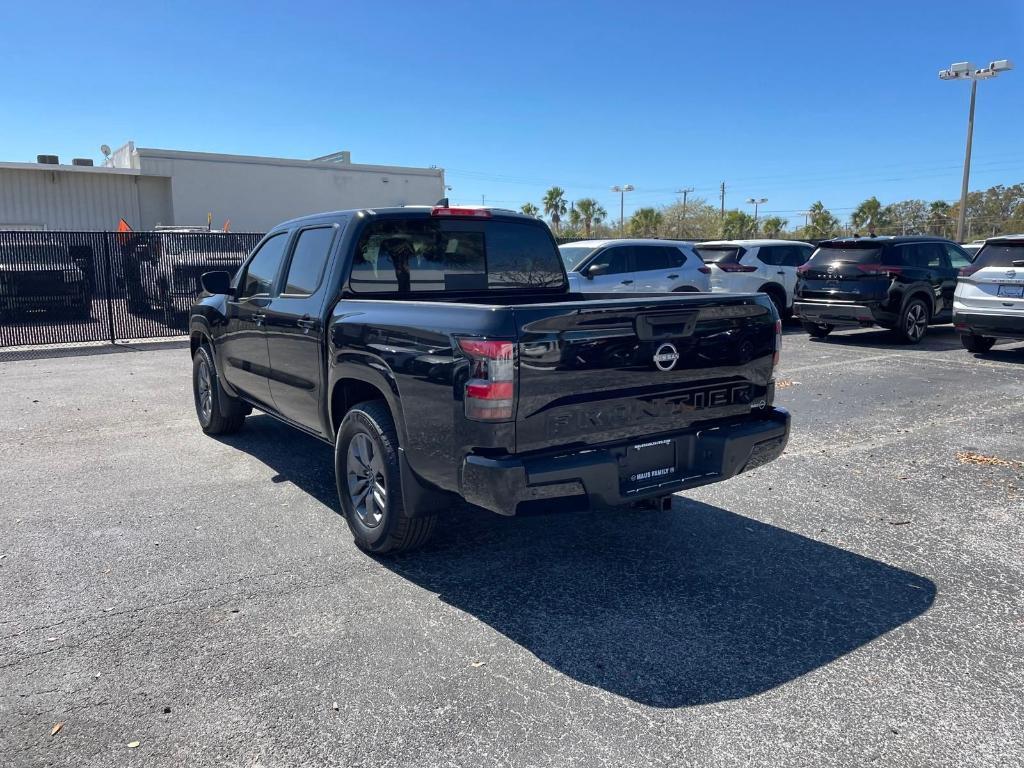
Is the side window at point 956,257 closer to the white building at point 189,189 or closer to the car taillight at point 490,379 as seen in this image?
the car taillight at point 490,379

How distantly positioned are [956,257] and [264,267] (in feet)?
42.1

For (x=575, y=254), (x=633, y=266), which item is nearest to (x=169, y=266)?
(x=575, y=254)

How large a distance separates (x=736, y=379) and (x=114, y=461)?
499 cm

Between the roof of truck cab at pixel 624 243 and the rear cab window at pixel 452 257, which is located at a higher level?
the roof of truck cab at pixel 624 243

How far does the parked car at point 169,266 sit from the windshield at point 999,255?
12.9 metres

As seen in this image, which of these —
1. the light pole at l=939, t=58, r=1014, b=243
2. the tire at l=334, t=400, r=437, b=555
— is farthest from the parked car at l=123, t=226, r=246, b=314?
the light pole at l=939, t=58, r=1014, b=243

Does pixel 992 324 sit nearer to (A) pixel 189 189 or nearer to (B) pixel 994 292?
(B) pixel 994 292

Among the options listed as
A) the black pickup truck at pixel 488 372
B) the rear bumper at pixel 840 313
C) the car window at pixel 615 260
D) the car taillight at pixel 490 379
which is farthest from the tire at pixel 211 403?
the rear bumper at pixel 840 313

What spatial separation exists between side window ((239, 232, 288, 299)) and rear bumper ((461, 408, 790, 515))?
288 centimetres

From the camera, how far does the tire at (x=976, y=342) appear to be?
12195mm

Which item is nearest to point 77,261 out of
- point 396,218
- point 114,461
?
point 114,461

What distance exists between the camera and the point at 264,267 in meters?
5.91

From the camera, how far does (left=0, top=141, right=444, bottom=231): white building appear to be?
25.5 meters

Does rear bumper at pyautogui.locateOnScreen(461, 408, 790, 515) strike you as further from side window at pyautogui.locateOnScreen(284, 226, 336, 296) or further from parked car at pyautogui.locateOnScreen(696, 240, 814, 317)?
parked car at pyautogui.locateOnScreen(696, 240, 814, 317)
